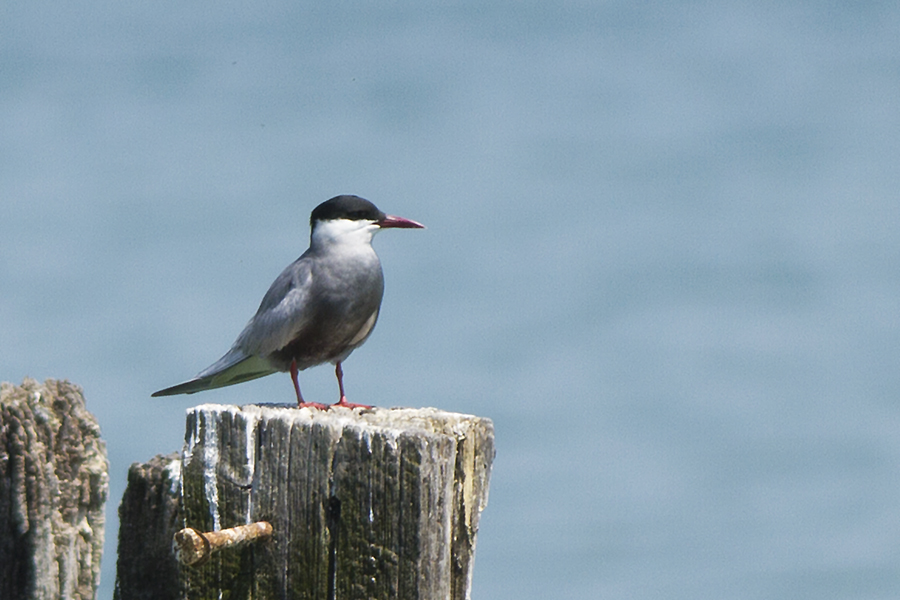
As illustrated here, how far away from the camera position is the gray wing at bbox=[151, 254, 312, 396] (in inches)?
247

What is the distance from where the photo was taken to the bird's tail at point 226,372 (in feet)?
20.7

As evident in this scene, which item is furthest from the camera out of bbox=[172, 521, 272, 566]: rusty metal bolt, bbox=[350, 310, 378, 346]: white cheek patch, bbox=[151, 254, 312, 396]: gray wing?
bbox=[350, 310, 378, 346]: white cheek patch

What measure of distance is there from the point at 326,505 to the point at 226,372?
3.49m

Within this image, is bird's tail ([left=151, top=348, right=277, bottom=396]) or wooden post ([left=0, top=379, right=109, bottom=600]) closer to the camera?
wooden post ([left=0, top=379, right=109, bottom=600])

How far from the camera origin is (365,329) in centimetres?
662

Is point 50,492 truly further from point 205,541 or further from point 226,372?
point 226,372

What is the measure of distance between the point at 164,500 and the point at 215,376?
3.03 m

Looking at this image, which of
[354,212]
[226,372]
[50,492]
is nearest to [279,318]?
[226,372]

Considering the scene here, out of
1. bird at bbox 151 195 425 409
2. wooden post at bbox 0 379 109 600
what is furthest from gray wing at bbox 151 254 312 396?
wooden post at bbox 0 379 109 600

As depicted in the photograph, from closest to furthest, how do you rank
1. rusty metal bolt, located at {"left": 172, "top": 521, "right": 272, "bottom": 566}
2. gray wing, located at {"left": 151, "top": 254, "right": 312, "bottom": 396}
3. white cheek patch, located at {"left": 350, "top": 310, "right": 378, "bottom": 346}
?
rusty metal bolt, located at {"left": 172, "top": 521, "right": 272, "bottom": 566} < gray wing, located at {"left": 151, "top": 254, "right": 312, "bottom": 396} < white cheek patch, located at {"left": 350, "top": 310, "right": 378, "bottom": 346}

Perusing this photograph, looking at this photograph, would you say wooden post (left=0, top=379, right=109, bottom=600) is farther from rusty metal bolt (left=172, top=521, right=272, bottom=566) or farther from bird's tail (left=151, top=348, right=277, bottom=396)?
bird's tail (left=151, top=348, right=277, bottom=396)

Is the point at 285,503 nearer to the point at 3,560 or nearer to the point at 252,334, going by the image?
the point at 3,560

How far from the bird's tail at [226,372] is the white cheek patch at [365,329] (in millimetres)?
512

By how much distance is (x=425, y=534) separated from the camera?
304cm
